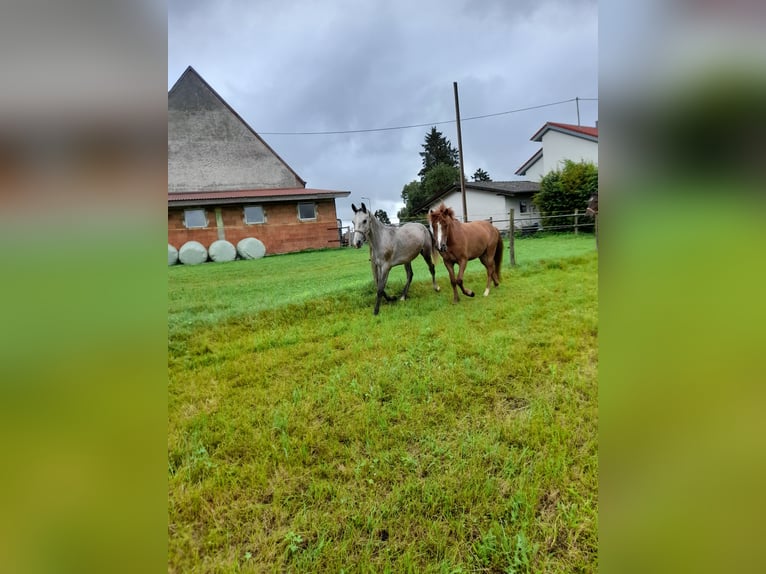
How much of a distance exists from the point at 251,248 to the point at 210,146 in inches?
268

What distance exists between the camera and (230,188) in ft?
54.2

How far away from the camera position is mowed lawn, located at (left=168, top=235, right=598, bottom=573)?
1.14m

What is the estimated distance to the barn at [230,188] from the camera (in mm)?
14000

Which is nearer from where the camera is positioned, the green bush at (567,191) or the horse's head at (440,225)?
the horse's head at (440,225)

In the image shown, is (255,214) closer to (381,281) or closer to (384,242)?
(384,242)

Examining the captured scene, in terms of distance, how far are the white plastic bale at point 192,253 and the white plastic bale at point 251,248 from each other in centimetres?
141

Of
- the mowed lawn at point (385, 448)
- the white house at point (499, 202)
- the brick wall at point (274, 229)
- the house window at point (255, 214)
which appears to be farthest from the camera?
the white house at point (499, 202)

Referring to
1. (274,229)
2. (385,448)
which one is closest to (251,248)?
(274,229)

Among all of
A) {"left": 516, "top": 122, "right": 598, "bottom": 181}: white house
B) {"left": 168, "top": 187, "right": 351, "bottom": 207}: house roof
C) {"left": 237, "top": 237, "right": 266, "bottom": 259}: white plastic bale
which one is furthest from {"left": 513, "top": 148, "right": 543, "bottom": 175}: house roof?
{"left": 237, "top": 237, "right": 266, "bottom": 259}: white plastic bale

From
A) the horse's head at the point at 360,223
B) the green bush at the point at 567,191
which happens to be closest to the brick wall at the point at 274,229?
the green bush at the point at 567,191

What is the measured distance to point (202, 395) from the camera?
228cm

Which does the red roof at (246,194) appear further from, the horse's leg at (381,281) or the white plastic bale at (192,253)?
the horse's leg at (381,281)
